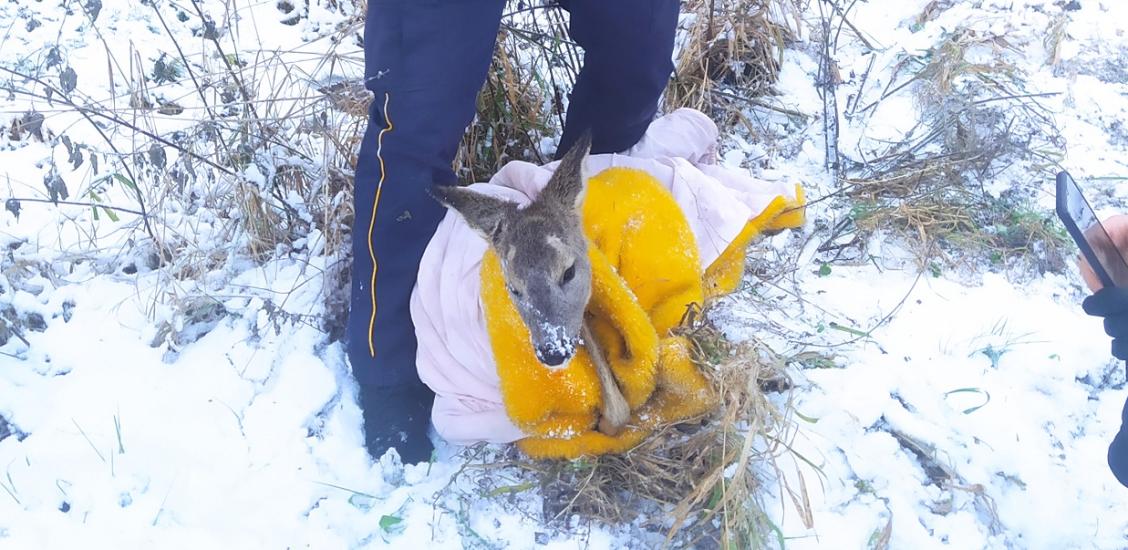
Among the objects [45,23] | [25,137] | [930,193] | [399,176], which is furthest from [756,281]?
[45,23]

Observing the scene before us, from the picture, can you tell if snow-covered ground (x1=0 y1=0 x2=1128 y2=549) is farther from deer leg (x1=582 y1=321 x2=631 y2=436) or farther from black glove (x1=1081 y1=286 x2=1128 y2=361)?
black glove (x1=1081 y1=286 x2=1128 y2=361)

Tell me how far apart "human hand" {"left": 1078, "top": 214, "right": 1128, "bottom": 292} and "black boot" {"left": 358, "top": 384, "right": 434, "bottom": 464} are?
84.6 inches

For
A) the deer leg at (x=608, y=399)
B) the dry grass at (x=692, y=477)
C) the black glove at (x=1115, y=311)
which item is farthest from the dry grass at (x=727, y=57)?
the black glove at (x=1115, y=311)

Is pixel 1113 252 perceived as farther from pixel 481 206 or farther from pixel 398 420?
pixel 398 420

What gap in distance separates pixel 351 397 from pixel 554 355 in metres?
1.06

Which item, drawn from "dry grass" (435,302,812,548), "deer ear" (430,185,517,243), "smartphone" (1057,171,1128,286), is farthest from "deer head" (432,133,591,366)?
"smartphone" (1057,171,1128,286)

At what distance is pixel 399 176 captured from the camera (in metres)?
2.77

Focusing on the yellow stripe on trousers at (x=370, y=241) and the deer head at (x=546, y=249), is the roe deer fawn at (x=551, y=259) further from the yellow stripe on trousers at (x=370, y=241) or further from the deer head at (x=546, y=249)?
the yellow stripe on trousers at (x=370, y=241)

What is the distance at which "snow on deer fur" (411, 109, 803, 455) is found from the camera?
107 inches

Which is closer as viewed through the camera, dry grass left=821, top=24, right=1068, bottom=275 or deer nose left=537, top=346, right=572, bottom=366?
deer nose left=537, top=346, right=572, bottom=366

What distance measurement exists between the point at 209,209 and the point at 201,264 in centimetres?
29

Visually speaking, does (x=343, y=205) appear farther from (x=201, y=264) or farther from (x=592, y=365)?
(x=592, y=365)

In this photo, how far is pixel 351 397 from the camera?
301 centimetres

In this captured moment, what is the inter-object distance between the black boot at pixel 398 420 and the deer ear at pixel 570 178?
98 centimetres
